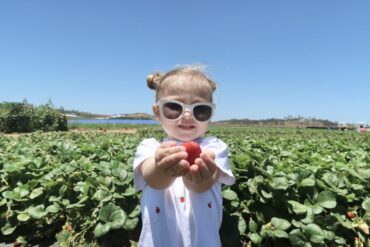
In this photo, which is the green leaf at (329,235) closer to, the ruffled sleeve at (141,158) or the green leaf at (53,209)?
the ruffled sleeve at (141,158)

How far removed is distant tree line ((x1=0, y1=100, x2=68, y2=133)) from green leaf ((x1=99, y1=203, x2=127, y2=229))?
30246 mm

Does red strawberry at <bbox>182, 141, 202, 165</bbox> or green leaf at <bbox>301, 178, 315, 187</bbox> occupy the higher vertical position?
red strawberry at <bbox>182, 141, 202, 165</bbox>

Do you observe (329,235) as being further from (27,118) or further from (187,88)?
(27,118)

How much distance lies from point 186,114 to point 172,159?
362 millimetres

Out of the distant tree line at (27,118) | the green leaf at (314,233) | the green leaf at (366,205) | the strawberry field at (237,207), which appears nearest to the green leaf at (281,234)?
the strawberry field at (237,207)

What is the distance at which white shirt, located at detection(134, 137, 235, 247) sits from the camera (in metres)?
1.80

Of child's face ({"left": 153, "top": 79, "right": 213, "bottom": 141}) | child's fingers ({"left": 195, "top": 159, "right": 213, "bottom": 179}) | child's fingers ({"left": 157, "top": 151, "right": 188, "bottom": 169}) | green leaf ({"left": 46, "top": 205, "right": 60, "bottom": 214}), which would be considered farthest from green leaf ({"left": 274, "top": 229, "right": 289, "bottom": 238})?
green leaf ({"left": 46, "top": 205, "right": 60, "bottom": 214})

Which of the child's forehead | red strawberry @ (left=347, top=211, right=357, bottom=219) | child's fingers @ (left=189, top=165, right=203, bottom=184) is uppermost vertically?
the child's forehead

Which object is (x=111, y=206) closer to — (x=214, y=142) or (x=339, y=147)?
(x=214, y=142)

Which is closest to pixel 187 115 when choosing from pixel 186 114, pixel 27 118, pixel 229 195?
pixel 186 114

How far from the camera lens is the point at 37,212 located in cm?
273

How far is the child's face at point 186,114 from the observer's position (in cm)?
179

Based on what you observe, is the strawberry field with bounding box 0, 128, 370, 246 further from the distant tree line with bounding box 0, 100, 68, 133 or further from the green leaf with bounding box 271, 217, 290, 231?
the distant tree line with bounding box 0, 100, 68, 133

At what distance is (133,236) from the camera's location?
8.25ft
